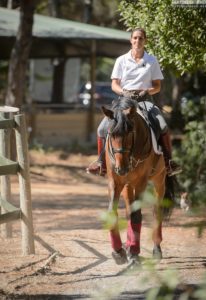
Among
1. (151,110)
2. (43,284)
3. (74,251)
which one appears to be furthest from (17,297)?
(151,110)

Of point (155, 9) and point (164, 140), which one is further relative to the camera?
point (155, 9)

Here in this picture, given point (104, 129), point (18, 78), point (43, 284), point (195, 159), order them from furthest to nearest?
point (18, 78)
point (195, 159)
point (104, 129)
point (43, 284)

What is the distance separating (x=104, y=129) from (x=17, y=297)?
2517 millimetres

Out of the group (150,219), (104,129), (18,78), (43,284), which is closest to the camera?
(150,219)

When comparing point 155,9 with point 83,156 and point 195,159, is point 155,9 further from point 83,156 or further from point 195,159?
point 83,156

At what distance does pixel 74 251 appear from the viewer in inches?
352

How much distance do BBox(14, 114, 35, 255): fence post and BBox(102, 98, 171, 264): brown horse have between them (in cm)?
90

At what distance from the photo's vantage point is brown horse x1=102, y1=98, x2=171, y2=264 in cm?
784

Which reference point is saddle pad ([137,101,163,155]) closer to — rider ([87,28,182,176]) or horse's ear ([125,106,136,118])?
rider ([87,28,182,176])

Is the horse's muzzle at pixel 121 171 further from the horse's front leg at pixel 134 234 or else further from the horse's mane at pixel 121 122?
the horse's front leg at pixel 134 234

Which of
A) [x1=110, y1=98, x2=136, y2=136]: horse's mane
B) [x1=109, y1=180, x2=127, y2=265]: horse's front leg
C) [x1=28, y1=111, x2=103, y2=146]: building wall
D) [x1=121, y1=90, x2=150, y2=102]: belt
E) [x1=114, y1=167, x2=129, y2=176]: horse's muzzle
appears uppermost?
[x1=121, y1=90, x2=150, y2=102]: belt

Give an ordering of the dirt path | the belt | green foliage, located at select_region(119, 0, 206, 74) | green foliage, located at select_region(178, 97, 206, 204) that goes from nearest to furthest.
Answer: the dirt path < the belt < green foliage, located at select_region(119, 0, 206, 74) < green foliage, located at select_region(178, 97, 206, 204)

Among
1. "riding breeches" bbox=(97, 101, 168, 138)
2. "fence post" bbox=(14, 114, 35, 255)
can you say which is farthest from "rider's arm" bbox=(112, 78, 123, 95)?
"fence post" bbox=(14, 114, 35, 255)

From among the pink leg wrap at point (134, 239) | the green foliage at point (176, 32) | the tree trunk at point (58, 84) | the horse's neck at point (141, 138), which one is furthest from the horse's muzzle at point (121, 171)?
the tree trunk at point (58, 84)
